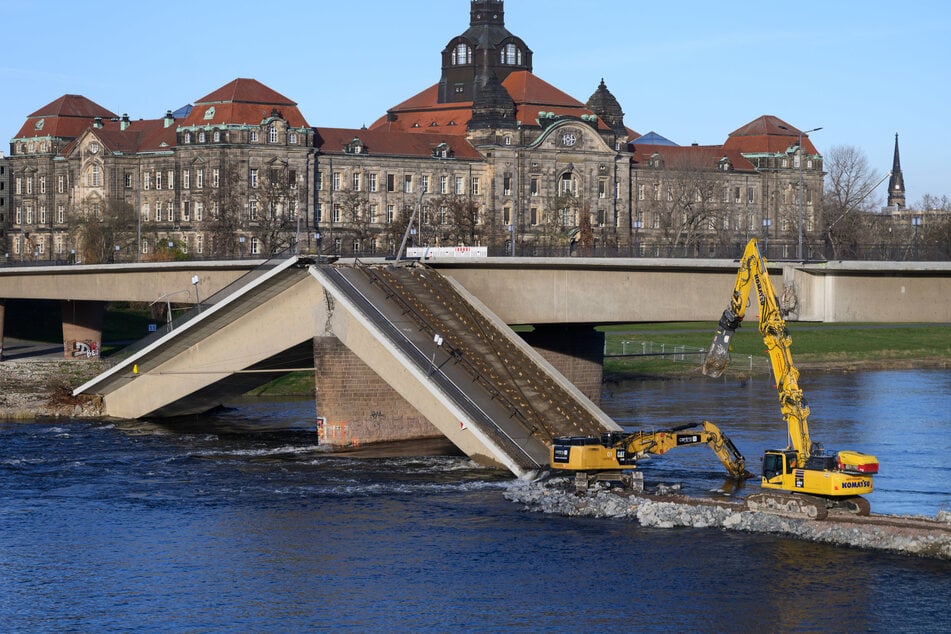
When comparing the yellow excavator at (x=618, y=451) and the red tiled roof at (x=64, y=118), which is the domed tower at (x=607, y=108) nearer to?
the red tiled roof at (x=64, y=118)

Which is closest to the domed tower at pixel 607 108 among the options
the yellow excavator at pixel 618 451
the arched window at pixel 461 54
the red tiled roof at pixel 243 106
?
the arched window at pixel 461 54

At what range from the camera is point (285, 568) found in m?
44.5

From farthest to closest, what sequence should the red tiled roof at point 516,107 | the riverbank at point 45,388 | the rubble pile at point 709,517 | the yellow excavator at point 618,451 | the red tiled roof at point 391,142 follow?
A: the red tiled roof at point 516,107
the red tiled roof at point 391,142
the riverbank at point 45,388
the yellow excavator at point 618,451
the rubble pile at point 709,517

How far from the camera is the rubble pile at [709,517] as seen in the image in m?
45.4

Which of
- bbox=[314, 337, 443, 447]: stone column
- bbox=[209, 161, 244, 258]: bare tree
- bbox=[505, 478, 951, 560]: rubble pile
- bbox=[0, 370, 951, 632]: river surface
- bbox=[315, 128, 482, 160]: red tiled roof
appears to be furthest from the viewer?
bbox=[315, 128, 482, 160]: red tiled roof

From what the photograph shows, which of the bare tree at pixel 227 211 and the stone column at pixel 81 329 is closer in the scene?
the stone column at pixel 81 329

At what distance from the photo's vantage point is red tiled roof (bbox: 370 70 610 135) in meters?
180

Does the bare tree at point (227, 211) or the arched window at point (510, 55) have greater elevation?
the arched window at point (510, 55)

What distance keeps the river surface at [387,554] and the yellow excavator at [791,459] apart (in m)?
1.70

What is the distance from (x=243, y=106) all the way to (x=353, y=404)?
107 meters

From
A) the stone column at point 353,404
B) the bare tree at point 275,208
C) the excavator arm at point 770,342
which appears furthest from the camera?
the bare tree at point 275,208

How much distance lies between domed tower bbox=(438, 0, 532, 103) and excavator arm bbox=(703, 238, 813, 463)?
141m

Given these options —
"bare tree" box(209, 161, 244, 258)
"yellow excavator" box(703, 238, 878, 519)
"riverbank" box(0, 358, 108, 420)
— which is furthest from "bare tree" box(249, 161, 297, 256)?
"yellow excavator" box(703, 238, 878, 519)

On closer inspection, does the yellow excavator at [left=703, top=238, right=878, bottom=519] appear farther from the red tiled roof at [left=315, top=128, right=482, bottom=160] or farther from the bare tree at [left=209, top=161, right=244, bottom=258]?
the red tiled roof at [left=315, top=128, right=482, bottom=160]
